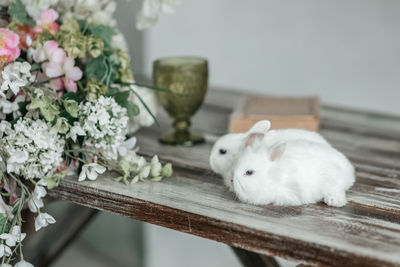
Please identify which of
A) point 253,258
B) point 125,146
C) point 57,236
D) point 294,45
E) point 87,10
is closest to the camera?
point 125,146

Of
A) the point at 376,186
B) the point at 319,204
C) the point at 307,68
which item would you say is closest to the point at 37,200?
the point at 319,204

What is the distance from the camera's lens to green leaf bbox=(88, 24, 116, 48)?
1.12 m

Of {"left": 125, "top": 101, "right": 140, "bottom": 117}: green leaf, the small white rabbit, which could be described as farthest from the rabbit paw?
{"left": 125, "top": 101, "right": 140, "bottom": 117}: green leaf

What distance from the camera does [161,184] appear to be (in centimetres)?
97

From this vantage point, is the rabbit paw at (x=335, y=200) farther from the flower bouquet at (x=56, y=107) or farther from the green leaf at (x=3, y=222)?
the green leaf at (x=3, y=222)

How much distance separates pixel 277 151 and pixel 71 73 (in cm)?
37

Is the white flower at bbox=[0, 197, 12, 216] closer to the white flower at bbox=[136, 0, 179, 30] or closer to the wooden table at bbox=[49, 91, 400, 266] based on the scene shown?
the wooden table at bbox=[49, 91, 400, 266]

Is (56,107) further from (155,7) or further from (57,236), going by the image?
(57,236)

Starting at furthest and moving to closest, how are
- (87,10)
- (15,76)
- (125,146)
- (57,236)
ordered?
1. (57,236)
2. (87,10)
3. (125,146)
4. (15,76)

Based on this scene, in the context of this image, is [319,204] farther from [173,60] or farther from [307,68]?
[307,68]

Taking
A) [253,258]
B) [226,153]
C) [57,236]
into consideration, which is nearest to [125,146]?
[226,153]

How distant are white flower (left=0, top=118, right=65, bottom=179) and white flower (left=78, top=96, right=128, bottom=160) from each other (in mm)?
52

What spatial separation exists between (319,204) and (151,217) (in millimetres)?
236

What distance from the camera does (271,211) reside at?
0.85 meters
